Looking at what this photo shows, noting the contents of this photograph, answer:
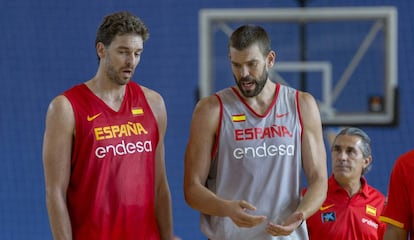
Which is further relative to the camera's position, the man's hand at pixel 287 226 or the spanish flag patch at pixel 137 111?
the spanish flag patch at pixel 137 111

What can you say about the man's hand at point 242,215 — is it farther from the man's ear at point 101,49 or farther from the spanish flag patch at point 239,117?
the man's ear at point 101,49

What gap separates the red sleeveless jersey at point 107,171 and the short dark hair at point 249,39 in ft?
1.81

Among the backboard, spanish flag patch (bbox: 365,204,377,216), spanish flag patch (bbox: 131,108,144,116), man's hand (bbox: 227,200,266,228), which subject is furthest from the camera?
the backboard

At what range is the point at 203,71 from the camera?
22.1 ft

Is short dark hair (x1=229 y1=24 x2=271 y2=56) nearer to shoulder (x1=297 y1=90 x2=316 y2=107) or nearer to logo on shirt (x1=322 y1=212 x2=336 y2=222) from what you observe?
shoulder (x1=297 y1=90 x2=316 y2=107)

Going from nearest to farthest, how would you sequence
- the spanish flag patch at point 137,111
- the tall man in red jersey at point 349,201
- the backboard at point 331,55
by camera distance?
the spanish flag patch at point 137,111, the tall man in red jersey at point 349,201, the backboard at point 331,55

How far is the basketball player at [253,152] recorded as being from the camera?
3125mm

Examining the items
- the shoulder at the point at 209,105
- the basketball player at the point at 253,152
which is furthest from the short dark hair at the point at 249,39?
the shoulder at the point at 209,105

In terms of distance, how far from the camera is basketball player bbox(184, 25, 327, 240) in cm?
312

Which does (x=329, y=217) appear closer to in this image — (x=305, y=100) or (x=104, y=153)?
(x=305, y=100)

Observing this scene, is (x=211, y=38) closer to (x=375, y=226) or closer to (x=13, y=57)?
(x=13, y=57)

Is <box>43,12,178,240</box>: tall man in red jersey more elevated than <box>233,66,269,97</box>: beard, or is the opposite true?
<box>233,66,269,97</box>: beard

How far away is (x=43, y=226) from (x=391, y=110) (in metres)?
3.59

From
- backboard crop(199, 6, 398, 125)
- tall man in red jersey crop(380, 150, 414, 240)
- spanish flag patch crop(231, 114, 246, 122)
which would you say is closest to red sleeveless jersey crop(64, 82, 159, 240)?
spanish flag patch crop(231, 114, 246, 122)
